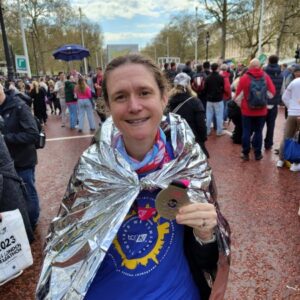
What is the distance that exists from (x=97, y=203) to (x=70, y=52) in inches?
552

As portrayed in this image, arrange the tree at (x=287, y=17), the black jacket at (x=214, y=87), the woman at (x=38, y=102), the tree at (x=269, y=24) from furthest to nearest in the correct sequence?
the tree at (x=269, y=24) → the tree at (x=287, y=17) → the woman at (x=38, y=102) → the black jacket at (x=214, y=87)

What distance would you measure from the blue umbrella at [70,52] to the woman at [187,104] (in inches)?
400

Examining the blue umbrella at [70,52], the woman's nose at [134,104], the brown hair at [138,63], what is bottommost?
the woman's nose at [134,104]

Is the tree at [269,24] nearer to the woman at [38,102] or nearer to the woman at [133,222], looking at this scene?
the woman at [38,102]

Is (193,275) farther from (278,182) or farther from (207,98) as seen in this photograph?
(207,98)

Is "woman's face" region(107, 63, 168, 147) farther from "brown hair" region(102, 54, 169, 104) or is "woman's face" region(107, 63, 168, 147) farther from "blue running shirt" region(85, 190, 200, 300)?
"blue running shirt" region(85, 190, 200, 300)

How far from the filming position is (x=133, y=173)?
144 cm

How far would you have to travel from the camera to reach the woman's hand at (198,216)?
119cm

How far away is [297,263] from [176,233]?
2.35 metres

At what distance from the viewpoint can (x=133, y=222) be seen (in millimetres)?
1428

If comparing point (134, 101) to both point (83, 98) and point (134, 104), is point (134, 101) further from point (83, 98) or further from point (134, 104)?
point (83, 98)

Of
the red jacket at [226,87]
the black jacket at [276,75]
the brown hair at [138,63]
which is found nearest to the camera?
the brown hair at [138,63]

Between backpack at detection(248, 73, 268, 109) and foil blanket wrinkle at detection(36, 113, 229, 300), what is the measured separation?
470cm

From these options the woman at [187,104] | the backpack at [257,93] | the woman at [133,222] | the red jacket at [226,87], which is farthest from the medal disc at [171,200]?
the red jacket at [226,87]
